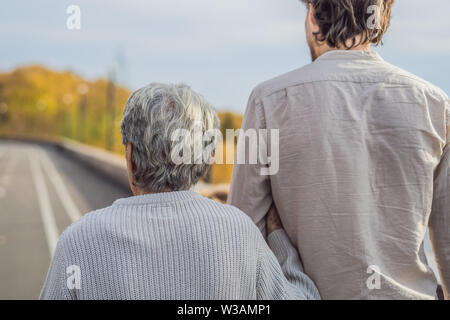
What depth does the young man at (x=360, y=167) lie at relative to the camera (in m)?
1.67

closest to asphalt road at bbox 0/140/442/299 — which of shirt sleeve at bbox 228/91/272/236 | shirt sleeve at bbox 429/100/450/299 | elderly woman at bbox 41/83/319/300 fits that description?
shirt sleeve at bbox 429/100/450/299

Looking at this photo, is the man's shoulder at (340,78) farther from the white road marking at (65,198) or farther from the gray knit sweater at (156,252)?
the white road marking at (65,198)

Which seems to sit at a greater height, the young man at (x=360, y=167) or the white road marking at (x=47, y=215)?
the young man at (x=360, y=167)

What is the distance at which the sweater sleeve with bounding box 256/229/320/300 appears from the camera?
5.42ft

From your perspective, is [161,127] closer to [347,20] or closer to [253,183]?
[253,183]

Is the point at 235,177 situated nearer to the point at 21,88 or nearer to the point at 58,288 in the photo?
the point at 58,288

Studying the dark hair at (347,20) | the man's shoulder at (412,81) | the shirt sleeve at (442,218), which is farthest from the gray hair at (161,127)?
the shirt sleeve at (442,218)

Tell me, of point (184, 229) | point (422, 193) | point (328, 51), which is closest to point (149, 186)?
point (184, 229)

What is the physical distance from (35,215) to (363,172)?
400 inches

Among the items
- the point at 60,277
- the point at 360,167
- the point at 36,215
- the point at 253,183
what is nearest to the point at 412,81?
the point at 360,167

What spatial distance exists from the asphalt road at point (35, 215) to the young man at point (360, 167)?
4.55 m

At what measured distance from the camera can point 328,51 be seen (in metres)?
1.79

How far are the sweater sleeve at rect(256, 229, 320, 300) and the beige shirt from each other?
4cm

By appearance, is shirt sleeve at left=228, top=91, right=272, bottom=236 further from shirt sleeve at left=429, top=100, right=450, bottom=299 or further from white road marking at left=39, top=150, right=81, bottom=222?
white road marking at left=39, top=150, right=81, bottom=222
